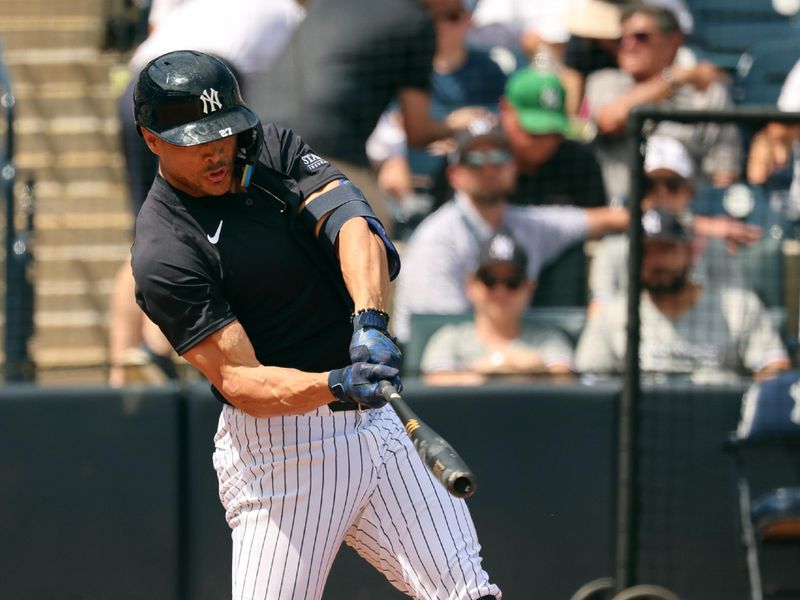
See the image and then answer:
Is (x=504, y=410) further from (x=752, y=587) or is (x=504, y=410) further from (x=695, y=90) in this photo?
(x=695, y=90)

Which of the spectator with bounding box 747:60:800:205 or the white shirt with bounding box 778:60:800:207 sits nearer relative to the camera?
the spectator with bounding box 747:60:800:205

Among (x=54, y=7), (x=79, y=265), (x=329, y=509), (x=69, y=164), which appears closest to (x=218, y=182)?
(x=329, y=509)

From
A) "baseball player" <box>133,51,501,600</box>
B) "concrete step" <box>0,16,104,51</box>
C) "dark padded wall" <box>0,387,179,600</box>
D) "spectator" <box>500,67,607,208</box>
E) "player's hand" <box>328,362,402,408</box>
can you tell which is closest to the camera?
"player's hand" <box>328,362,402,408</box>

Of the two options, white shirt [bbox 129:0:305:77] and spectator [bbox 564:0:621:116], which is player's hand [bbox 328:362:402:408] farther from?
spectator [bbox 564:0:621:116]

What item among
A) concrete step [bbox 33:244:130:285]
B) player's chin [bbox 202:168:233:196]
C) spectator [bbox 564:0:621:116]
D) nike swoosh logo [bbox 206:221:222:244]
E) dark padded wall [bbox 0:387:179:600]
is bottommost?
dark padded wall [bbox 0:387:179:600]

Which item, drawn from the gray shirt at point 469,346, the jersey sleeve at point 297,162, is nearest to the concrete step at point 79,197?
the gray shirt at point 469,346

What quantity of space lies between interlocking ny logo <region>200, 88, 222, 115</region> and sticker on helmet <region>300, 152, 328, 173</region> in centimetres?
35

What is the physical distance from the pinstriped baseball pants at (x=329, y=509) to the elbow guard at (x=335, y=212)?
451 millimetres

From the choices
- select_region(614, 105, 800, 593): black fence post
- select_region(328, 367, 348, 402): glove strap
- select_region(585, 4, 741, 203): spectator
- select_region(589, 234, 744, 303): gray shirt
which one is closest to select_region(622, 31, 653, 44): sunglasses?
select_region(585, 4, 741, 203): spectator

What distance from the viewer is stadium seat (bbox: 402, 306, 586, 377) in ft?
19.2

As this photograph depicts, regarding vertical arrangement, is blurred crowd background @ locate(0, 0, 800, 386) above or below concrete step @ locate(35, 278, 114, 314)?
above

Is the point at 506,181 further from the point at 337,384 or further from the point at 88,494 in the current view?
the point at 337,384

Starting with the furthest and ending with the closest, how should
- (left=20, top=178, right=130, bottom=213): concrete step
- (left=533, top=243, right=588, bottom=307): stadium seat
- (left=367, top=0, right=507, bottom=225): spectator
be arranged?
(left=20, top=178, right=130, bottom=213): concrete step, (left=367, top=0, right=507, bottom=225): spectator, (left=533, top=243, right=588, bottom=307): stadium seat

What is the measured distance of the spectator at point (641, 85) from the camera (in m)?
6.54
